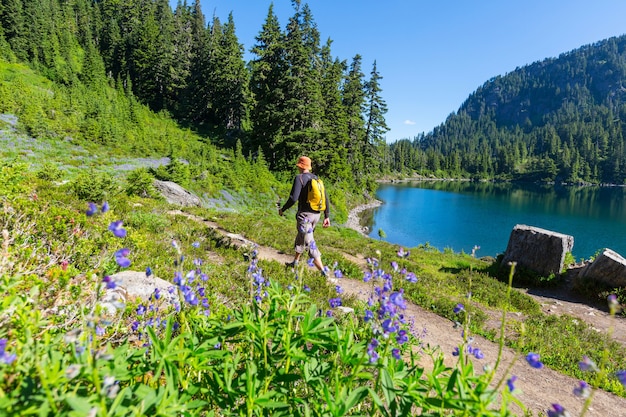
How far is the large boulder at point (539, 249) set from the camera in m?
12.5

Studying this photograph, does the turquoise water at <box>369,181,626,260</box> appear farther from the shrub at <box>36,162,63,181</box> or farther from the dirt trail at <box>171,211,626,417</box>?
the shrub at <box>36,162,63,181</box>

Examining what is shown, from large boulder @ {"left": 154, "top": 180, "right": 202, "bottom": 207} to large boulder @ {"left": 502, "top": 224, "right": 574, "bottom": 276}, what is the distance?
53.4ft

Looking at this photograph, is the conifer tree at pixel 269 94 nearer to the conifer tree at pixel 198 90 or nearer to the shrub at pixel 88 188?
the conifer tree at pixel 198 90

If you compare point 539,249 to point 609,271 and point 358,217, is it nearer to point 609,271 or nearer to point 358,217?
point 609,271

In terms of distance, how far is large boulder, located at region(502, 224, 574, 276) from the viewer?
12492 mm

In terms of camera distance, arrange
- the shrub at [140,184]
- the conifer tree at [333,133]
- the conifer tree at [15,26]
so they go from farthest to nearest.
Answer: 1. the conifer tree at [15,26]
2. the conifer tree at [333,133]
3. the shrub at [140,184]

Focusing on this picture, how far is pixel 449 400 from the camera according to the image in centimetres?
191

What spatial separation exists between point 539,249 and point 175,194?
18.0 meters

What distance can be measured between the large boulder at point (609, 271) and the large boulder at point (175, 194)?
18549 millimetres

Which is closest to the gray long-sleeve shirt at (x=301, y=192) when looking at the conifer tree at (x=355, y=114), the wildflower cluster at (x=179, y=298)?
the wildflower cluster at (x=179, y=298)

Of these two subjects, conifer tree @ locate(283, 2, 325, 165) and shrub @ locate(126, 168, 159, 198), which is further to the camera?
conifer tree @ locate(283, 2, 325, 165)

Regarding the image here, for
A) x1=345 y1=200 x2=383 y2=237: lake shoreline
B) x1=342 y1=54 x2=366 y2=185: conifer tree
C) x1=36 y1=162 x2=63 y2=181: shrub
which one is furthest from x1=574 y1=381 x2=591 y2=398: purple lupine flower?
x1=342 y1=54 x2=366 y2=185: conifer tree

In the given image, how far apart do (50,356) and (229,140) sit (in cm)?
4716

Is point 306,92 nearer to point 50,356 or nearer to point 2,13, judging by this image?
point 50,356
